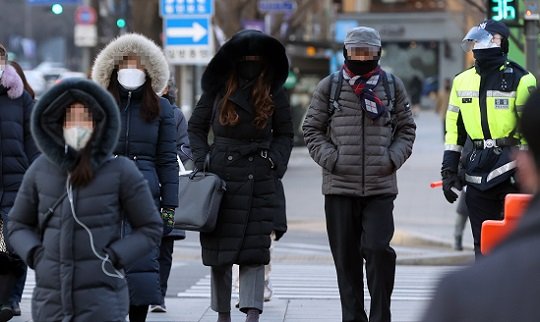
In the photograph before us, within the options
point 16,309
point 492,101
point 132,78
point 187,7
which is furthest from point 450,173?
point 187,7

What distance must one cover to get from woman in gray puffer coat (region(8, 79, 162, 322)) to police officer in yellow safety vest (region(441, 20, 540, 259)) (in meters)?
3.10

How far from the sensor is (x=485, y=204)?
803 cm

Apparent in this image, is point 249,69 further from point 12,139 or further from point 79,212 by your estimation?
point 79,212

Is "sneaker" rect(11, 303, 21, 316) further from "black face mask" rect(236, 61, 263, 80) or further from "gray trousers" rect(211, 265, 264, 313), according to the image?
"black face mask" rect(236, 61, 263, 80)

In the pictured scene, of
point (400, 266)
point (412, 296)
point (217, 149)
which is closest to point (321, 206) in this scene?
point (400, 266)

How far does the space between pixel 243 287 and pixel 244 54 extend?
58.4 inches

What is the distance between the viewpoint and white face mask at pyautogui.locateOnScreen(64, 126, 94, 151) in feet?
17.7

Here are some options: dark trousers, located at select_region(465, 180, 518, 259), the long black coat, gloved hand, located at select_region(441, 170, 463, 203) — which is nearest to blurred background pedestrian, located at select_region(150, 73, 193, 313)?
the long black coat

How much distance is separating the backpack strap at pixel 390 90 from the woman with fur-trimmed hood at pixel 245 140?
0.63 meters

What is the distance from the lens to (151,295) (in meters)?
7.02

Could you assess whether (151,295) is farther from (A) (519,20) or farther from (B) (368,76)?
(A) (519,20)

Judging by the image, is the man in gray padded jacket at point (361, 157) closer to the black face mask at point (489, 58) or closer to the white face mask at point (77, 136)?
the black face mask at point (489, 58)

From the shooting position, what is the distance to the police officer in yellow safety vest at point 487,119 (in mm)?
7895

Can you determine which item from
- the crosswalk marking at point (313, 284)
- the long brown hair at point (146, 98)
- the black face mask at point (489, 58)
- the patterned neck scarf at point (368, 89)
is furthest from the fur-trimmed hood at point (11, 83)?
the black face mask at point (489, 58)
